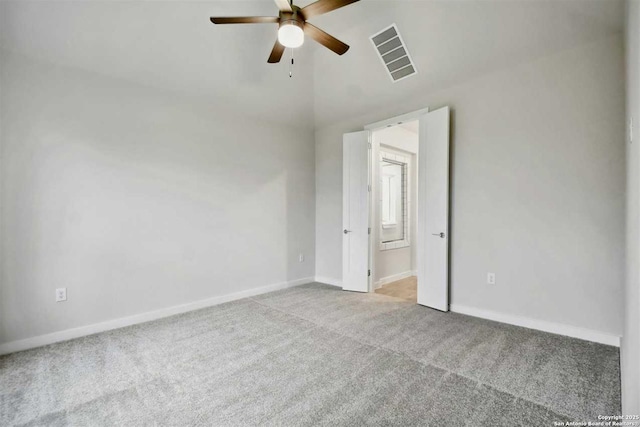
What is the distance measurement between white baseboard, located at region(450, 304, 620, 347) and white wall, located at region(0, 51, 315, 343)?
8.88ft

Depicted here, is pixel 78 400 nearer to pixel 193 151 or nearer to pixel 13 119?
pixel 13 119

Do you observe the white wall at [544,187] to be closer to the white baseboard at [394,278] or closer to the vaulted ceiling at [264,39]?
the vaulted ceiling at [264,39]

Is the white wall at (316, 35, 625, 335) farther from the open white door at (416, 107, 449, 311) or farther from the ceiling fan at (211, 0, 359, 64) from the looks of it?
the ceiling fan at (211, 0, 359, 64)

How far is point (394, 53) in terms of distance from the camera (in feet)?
11.1

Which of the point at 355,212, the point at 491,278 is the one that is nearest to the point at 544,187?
the point at 491,278

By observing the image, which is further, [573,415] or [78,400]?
[78,400]

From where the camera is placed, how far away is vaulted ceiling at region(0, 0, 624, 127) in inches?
100

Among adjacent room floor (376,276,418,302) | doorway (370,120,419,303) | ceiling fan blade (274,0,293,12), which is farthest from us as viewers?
doorway (370,120,419,303)

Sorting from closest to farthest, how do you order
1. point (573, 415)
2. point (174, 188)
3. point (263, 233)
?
point (573, 415)
point (174, 188)
point (263, 233)

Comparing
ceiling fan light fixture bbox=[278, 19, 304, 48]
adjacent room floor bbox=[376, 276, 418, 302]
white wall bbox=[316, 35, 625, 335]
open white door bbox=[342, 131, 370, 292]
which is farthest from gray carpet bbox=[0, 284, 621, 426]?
ceiling fan light fixture bbox=[278, 19, 304, 48]

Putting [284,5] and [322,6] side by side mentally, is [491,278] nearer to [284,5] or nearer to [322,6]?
[322,6]

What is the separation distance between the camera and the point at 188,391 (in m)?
2.01

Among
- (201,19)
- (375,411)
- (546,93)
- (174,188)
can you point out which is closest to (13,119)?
(174,188)

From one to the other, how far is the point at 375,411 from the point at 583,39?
353 centimetres
